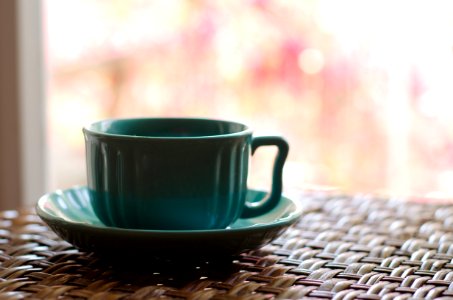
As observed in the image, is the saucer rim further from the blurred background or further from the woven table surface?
the blurred background

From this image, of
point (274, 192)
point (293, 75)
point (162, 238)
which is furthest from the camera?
point (293, 75)

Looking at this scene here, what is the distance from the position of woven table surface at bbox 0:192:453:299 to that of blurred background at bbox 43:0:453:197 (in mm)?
1226

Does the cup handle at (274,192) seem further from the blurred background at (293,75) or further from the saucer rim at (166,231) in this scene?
the blurred background at (293,75)

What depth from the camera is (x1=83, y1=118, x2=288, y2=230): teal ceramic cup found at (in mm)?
571

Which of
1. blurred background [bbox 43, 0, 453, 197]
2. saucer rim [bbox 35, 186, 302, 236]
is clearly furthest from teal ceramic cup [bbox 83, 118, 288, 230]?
blurred background [bbox 43, 0, 453, 197]

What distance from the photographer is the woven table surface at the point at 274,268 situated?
53 cm

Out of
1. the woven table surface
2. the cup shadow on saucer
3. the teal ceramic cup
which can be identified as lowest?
the woven table surface

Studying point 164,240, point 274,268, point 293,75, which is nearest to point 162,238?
point 164,240

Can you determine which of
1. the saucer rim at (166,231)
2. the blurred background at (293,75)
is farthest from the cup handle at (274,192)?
the blurred background at (293,75)

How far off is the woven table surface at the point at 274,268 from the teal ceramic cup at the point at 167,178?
0.04 metres

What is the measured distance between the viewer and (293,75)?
204 cm

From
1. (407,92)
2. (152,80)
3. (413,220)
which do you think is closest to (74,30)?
(152,80)

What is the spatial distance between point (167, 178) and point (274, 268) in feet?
0.38

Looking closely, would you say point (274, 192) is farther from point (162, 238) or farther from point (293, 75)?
point (293, 75)
